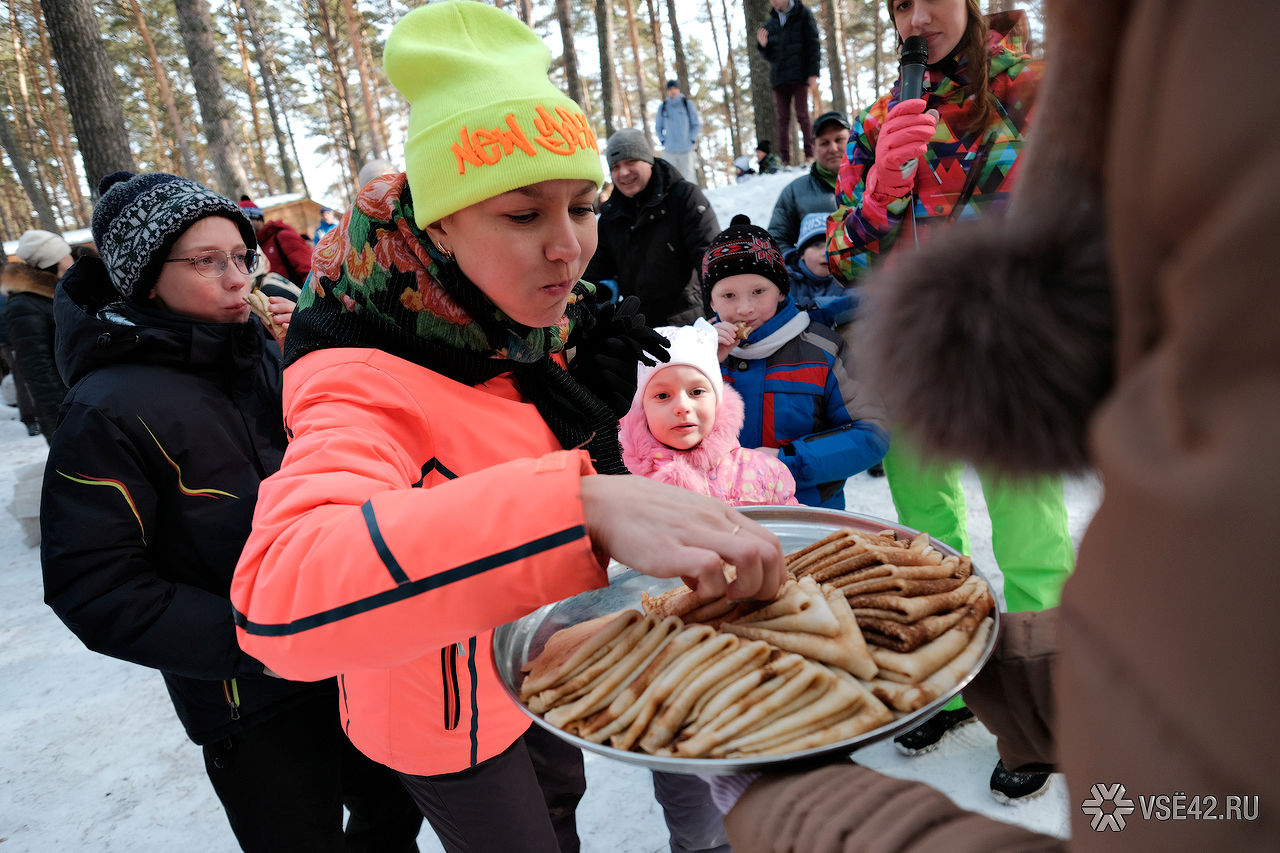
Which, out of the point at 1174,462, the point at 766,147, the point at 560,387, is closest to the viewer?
the point at 1174,462

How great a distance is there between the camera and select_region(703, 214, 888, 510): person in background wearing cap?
2.62 meters

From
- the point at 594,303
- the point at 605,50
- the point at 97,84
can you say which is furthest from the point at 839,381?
the point at 605,50

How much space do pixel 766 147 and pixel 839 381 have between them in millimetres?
10350

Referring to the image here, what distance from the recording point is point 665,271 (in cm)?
458

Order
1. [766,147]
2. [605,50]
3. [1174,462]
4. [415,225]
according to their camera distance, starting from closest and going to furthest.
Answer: [1174,462]
[415,225]
[766,147]
[605,50]

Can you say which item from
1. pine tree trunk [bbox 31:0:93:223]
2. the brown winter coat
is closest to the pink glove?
the brown winter coat

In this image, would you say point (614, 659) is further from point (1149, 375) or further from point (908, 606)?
point (1149, 375)

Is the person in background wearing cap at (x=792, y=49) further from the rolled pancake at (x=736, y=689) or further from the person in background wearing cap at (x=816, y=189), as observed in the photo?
the rolled pancake at (x=736, y=689)

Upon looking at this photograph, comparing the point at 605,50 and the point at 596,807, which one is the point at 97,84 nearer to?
the point at 596,807

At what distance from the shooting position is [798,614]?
3.34 feet

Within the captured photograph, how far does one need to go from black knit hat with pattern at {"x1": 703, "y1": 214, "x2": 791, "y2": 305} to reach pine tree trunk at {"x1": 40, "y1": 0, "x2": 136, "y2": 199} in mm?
5961

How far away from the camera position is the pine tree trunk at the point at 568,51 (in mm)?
13469

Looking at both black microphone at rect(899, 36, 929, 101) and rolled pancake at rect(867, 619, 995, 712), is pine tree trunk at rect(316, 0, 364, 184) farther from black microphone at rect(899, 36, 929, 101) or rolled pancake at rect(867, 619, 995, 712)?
rolled pancake at rect(867, 619, 995, 712)

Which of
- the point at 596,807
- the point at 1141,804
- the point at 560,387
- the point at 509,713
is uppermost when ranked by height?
the point at 560,387
